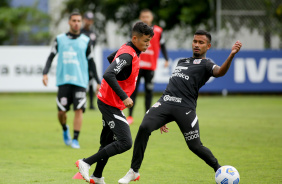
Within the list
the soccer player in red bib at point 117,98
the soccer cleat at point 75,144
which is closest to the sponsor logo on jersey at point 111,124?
the soccer player in red bib at point 117,98

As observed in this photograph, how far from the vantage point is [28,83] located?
19.6 metres

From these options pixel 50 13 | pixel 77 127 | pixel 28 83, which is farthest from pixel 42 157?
pixel 50 13

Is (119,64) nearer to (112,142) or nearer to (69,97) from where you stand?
(112,142)

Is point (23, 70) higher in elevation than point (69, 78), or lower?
lower

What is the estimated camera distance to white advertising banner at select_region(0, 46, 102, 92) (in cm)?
1958

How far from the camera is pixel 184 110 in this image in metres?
6.18

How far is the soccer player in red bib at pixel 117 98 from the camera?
5.92m

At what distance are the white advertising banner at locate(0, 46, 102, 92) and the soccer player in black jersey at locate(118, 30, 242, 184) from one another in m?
13.3

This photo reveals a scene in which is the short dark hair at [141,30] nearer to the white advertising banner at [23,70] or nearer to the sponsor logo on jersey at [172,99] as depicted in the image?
the sponsor logo on jersey at [172,99]

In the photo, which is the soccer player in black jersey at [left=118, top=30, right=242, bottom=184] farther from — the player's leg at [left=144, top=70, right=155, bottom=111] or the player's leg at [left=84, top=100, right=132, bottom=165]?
the player's leg at [left=144, top=70, right=155, bottom=111]

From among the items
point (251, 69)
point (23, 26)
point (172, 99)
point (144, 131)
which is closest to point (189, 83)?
point (172, 99)

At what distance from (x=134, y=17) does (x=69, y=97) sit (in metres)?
15.8

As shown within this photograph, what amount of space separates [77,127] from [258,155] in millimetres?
3101

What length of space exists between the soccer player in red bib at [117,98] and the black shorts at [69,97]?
292 centimetres
